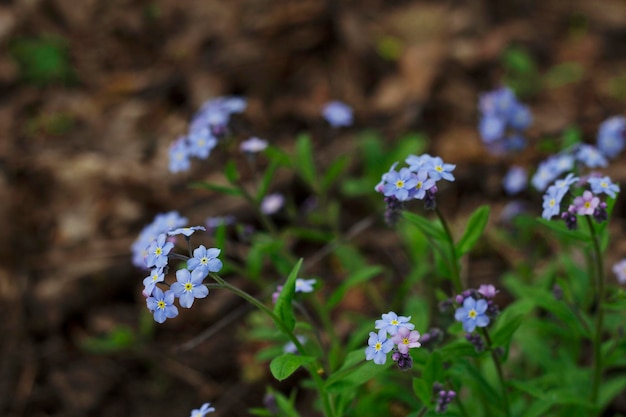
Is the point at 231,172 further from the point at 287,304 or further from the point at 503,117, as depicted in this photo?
the point at 503,117

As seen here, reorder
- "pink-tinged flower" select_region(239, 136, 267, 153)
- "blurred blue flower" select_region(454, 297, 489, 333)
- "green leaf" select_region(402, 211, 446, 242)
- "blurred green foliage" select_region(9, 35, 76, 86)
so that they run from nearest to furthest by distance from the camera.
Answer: "blurred blue flower" select_region(454, 297, 489, 333), "green leaf" select_region(402, 211, 446, 242), "pink-tinged flower" select_region(239, 136, 267, 153), "blurred green foliage" select_region(9, 35, 76, 86)

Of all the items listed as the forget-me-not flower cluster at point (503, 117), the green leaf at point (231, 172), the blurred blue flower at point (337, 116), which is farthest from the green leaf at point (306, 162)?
the forget-me-not flower cluster at point (503, 117)

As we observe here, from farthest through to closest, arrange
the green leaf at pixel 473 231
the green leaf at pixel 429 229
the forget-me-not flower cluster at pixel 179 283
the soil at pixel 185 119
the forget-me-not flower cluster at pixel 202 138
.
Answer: the soil at pixel 185 119, the forget-me-not flower cluster at pixel 202 138, the green leaf at pixel 473 231, the green leaf at pixel 429 229, the forget-me-not flower cluster at pixel 179 283

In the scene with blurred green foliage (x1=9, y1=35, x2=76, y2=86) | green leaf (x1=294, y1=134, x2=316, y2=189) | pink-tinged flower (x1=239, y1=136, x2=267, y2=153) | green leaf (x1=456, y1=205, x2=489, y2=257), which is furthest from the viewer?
blurred green foliage (x1=9, y1=35, x2=76, y2=86)

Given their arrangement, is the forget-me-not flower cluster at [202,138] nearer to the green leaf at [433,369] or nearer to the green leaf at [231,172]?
the green leaf at [231,172]

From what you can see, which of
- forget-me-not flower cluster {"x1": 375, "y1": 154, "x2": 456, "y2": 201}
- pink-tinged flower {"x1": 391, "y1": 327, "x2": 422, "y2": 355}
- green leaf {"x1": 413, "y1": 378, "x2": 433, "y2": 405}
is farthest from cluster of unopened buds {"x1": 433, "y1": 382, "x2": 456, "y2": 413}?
forget-me-not flower cluster {"x1": 375, "y1": 154, "x2": 456, "y2": 201}

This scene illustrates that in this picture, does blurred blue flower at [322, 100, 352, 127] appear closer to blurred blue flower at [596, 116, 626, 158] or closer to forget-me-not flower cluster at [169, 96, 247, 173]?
forget-me-not flower cluster at [169, 96, 247, 173]

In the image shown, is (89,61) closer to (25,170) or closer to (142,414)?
(25,170)
